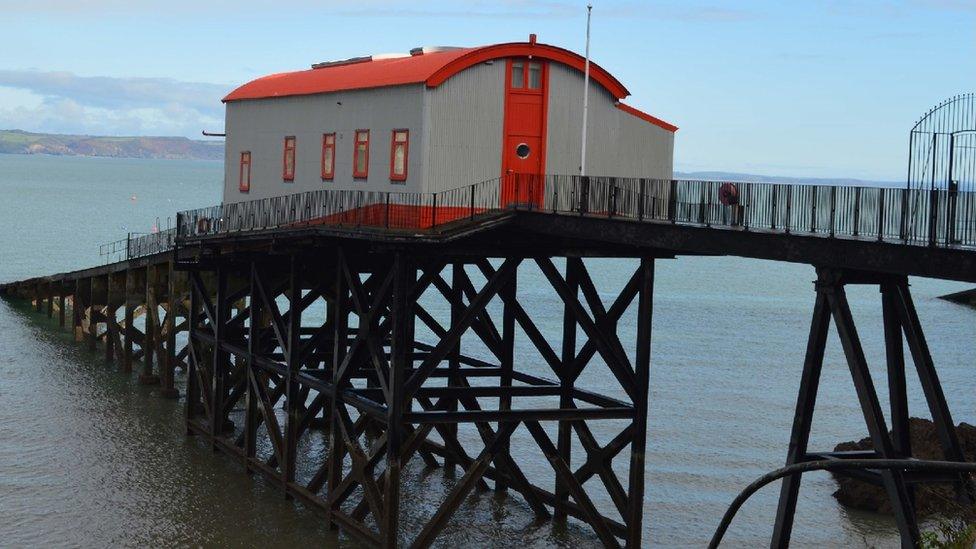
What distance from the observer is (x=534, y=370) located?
47.3 meters

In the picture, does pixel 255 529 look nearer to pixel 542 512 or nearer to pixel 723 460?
pixel 542 512

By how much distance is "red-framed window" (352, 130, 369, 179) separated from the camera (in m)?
26.4

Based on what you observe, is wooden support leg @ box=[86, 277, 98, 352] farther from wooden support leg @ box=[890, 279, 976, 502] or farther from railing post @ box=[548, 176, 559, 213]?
wooden support leg @ box=[890, 279, 976, 502]

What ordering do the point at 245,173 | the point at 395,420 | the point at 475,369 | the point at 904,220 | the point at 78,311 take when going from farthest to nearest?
the point at 78,311
the point at 245,173
the point at 475,369
the point at 395,420
the point at 904,220

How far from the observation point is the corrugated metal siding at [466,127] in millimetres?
24469

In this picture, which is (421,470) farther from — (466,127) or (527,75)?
(527,75)

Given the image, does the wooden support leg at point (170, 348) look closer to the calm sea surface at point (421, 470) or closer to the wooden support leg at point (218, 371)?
the calm sea surface at point (421, 470)

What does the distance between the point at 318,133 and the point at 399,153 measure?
161 inches

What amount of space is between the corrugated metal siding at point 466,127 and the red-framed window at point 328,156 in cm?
409

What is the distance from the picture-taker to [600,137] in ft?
85.2

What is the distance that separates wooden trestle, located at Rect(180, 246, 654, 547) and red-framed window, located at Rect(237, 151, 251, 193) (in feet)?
5.98

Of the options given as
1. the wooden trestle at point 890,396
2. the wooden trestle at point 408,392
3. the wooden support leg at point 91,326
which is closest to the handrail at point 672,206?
the wooden trestle at point 890,396

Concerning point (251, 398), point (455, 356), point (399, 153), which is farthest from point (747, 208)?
point (251, 398)

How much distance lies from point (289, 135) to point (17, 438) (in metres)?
10.3
